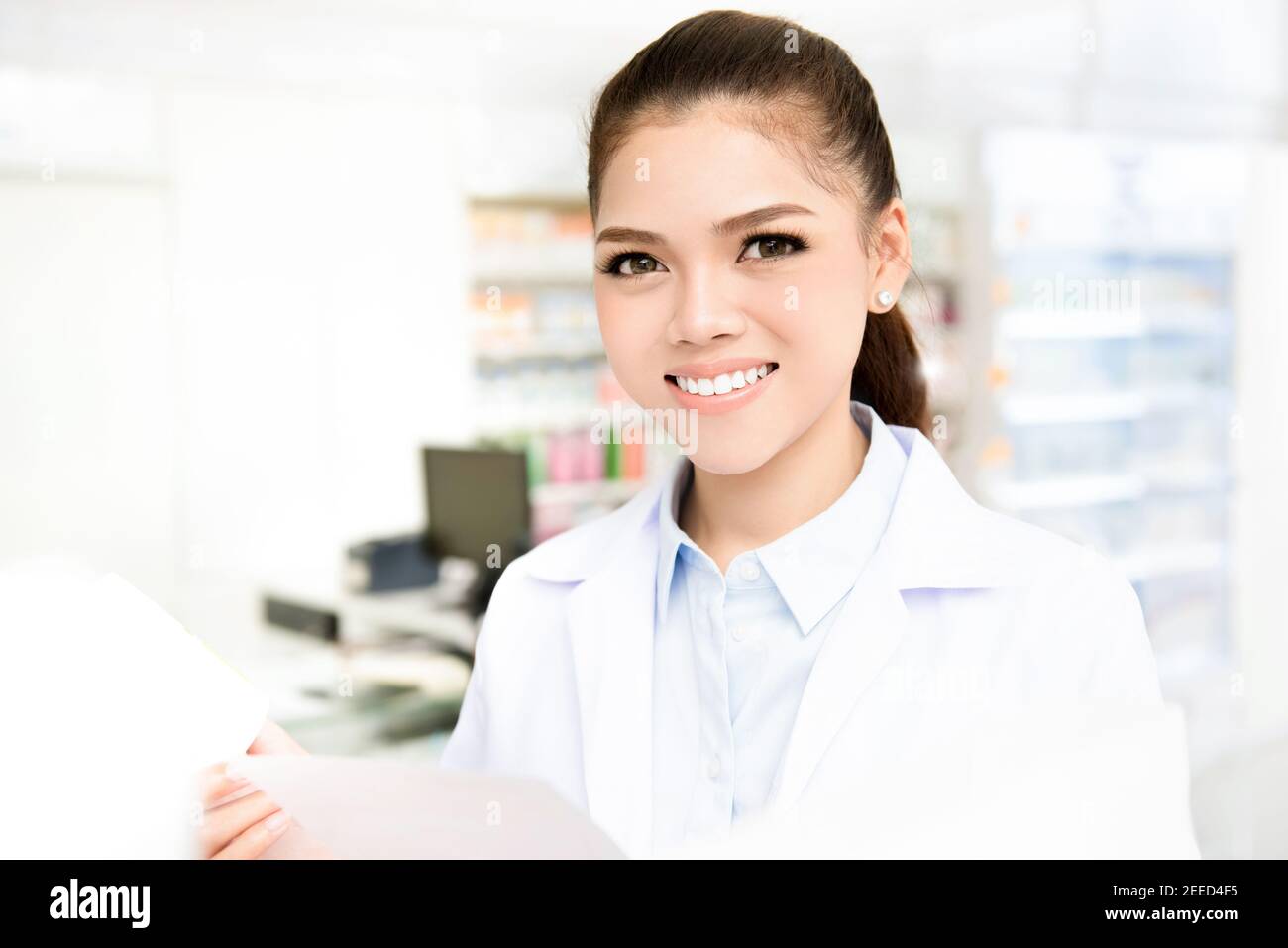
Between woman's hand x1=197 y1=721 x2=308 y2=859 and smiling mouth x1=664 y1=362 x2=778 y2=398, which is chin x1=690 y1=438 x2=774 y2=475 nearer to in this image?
smiling mouth x1=664 y1=362 x2=778 y2=398

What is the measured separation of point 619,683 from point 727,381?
0.28 metres

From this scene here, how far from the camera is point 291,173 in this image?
15.5ft

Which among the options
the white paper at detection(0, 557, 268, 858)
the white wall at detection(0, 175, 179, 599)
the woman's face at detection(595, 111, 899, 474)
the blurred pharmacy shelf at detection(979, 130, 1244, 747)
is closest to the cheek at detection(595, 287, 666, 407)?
the woman's face at detection(595, 111, 899, 474)

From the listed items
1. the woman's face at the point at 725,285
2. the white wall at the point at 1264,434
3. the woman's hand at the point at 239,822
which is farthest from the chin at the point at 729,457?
the white wall at the point at 1264,434

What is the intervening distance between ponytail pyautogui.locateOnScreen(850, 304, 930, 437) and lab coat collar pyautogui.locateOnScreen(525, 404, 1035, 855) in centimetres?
12

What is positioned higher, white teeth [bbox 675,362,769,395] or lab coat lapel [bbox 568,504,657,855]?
white teeth [bbox 675,362,769,395]

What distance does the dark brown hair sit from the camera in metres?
0.93

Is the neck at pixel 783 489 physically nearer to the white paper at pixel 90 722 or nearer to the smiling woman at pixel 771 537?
the smiling woman at pixel 771 537

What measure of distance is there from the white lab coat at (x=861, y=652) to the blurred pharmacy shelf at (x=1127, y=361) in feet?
13.3

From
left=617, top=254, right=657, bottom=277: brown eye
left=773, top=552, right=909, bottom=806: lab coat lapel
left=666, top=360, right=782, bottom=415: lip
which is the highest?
left=617, top=254, right=657, bottom=277: brown eye

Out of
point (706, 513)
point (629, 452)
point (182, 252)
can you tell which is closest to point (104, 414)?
point (182, 252)

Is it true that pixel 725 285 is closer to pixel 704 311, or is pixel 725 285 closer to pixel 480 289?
pixel 704 311

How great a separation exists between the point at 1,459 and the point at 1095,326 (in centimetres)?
446

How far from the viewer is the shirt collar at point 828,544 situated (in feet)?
3.24
